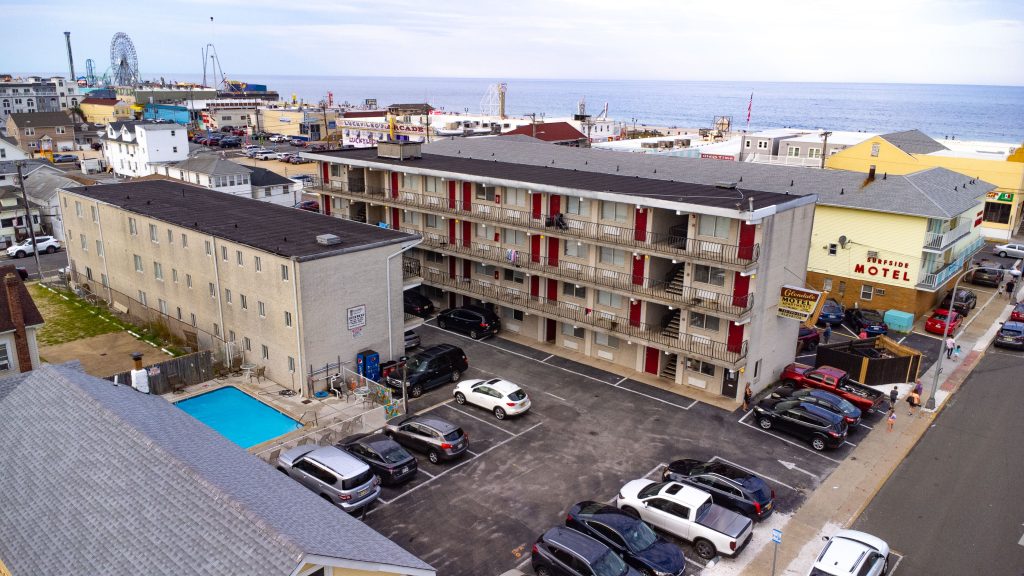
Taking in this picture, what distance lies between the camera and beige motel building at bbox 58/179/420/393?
1257 inches

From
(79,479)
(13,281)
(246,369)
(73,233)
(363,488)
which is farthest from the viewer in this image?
(73,233)

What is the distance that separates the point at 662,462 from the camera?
2750cm

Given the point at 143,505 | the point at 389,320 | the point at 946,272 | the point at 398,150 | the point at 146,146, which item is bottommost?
the point at 389,320

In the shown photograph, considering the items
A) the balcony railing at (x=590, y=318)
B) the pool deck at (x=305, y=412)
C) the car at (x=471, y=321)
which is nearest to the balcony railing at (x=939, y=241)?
the balcony railing at (x=590, y=318)

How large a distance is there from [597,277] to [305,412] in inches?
631

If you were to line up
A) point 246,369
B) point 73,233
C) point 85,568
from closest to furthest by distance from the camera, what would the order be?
point 85,568 < point 246,369 < point 73,233

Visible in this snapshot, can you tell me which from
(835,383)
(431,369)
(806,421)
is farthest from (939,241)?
(431,369)

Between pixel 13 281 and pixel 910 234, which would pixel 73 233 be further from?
pixel 910 234

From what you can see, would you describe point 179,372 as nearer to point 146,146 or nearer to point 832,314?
point 832,314

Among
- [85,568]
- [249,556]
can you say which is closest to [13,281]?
[85,568]

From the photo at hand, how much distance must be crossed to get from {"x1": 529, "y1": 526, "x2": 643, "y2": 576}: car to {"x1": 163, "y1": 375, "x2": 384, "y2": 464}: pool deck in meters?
11.1

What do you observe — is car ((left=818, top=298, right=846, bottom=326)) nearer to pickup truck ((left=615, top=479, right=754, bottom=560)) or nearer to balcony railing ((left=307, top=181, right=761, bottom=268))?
balcony railing ((left=307, top=181, right=761, bottom=268))

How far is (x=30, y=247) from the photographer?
194ft

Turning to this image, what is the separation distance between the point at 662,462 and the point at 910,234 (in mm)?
26693
